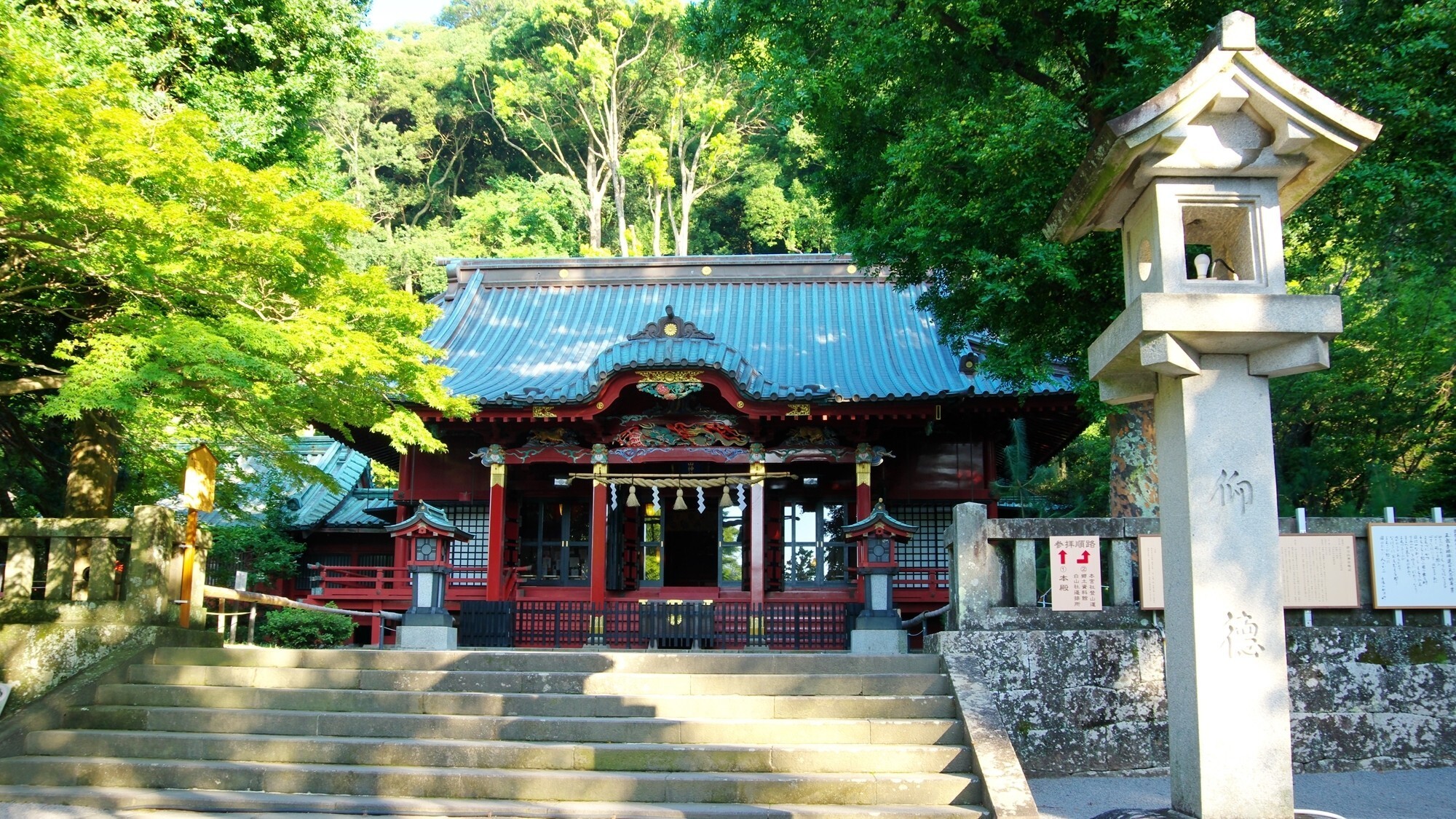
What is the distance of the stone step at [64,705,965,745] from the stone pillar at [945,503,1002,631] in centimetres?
117

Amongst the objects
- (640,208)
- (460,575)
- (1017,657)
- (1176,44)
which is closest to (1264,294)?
(1017,657)

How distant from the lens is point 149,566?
10016mm

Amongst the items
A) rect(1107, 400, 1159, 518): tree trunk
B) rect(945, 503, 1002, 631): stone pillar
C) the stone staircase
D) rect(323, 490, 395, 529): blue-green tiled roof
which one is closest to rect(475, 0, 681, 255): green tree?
rect(323, 490, 395, 529): blue-green tiled roof

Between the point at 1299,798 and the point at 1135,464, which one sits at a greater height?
the point at 1135,464

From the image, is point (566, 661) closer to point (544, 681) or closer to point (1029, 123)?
point (544, 681)

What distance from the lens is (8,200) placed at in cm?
874

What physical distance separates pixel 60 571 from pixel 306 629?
675cm

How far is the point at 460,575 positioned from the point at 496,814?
1012 centimetres

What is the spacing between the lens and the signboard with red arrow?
9227 mm

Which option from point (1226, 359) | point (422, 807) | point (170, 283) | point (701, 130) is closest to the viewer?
point (1226, 359)

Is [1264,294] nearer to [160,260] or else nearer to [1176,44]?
[1176,44]

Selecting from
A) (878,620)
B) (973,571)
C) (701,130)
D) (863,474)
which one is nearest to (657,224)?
(701,130)

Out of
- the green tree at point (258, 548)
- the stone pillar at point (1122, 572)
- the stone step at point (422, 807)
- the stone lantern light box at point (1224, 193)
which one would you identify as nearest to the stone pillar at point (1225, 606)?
the stone lantern light box at point (1224, 193)

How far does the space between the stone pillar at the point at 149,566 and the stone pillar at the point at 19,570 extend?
2.97 feet
